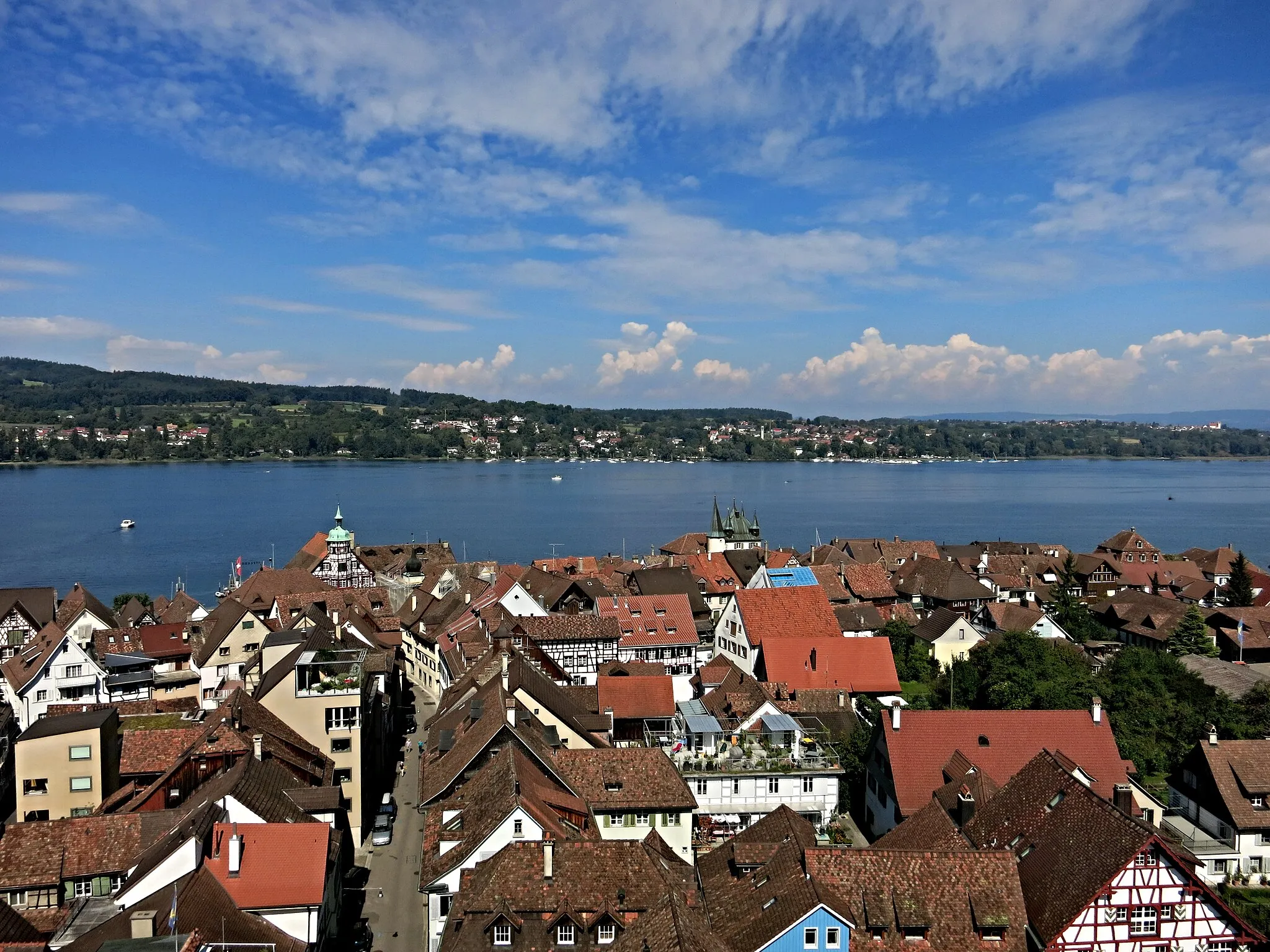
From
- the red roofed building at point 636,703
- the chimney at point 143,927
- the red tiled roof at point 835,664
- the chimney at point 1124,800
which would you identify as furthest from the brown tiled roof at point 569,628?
the chimney at point 143,927

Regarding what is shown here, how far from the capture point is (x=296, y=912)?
17.5 meters

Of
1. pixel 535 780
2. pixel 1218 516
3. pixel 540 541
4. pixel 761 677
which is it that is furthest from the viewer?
pixel 1218 516

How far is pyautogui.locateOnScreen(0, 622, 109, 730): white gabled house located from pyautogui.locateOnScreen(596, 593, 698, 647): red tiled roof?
19.8 meters

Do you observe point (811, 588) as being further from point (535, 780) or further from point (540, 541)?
point (540, 541)

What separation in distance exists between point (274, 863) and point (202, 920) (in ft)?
5.59

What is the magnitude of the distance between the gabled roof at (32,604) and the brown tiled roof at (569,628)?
82.6ft

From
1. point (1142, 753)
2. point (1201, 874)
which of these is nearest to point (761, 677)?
point (1142, 753)

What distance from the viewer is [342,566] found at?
226 ft

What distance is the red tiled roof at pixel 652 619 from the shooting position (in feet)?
144

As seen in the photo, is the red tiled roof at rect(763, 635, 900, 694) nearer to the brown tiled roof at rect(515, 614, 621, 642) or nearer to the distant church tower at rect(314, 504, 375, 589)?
the brown tiled roof at rect(515, 614, 621, 642)

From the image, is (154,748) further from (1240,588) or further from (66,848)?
(1240,588)

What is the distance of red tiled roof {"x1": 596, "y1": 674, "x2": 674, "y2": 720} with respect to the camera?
103 feet

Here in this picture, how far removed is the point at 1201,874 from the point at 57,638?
4075cm

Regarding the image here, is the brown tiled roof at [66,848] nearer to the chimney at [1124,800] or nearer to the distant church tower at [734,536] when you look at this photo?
the chimney at [1124,800]
